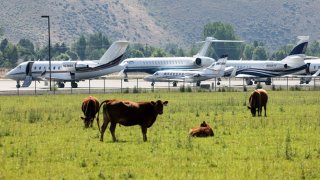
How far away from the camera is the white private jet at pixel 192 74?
99.2 m

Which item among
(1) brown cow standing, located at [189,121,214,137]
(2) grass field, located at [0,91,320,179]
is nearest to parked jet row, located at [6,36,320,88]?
(2) grass field, located at [0,91,320,179]

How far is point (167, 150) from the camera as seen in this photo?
26.2 metres

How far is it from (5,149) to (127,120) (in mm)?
4062

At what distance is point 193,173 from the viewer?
21.7 metres

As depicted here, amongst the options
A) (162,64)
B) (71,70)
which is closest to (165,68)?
(162,64)

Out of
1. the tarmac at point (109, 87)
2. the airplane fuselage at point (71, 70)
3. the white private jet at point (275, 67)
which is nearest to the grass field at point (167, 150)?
the tarmac at point (109, 87)

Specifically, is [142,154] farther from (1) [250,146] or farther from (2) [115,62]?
(2) [115,62]

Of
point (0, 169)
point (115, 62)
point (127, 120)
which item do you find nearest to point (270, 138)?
point (127, 120)

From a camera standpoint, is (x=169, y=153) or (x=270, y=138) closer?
(x=169, y=153)

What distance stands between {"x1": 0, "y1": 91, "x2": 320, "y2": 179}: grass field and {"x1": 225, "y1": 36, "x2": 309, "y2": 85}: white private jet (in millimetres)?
65293

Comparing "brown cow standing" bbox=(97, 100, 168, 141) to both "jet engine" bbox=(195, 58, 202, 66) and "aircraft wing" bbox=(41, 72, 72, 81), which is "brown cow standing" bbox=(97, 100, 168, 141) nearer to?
"aircraft wing" bbox=(41, 72, 72, 81)

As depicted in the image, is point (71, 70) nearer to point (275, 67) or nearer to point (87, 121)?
point (275, 67)

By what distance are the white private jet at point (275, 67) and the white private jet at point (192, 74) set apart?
5.50m

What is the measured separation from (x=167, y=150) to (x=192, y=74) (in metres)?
75.3
